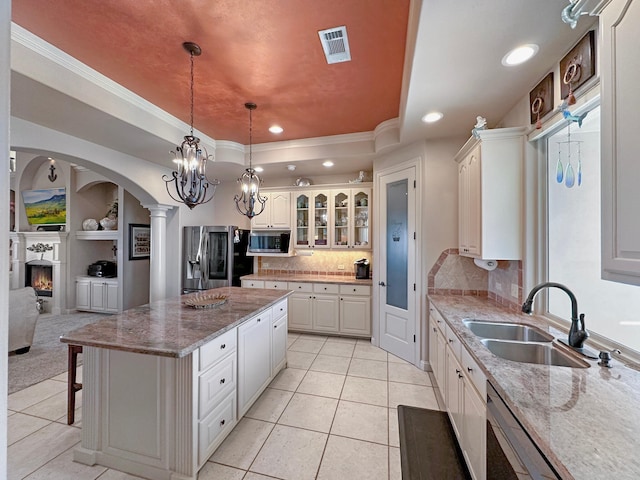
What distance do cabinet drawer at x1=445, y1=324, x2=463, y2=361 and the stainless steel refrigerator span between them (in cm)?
335

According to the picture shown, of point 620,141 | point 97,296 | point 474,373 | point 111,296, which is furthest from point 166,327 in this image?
point 97,296

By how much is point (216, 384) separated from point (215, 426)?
28 cm

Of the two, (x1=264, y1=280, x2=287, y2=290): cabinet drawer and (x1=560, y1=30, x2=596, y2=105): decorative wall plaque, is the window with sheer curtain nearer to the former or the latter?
(x1=560, y1=30, x2=596, y2=105): decorative wall plaque

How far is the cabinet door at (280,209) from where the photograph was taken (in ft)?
15.4

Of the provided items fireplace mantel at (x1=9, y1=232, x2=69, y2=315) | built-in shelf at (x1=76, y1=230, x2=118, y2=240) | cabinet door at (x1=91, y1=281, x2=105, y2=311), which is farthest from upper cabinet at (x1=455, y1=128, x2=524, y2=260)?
fireplace mantel at (x1=9, y1=232, x2=69, y2=315)

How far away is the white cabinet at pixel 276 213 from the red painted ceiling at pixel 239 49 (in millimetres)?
1709

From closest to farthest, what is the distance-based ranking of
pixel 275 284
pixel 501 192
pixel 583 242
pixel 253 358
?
pixel 583 242 < pixel 501 192 < pixel 253 358 < pixel 275 284

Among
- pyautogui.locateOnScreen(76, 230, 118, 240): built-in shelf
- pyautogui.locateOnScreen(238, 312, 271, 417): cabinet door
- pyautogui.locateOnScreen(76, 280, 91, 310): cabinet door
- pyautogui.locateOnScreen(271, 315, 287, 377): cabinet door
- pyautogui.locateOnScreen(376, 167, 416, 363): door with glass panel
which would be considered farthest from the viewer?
pyautogui.locateOnScreen(76, 280, 91, 310): cabinet door

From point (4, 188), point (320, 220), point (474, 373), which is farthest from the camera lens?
point (320, 220)

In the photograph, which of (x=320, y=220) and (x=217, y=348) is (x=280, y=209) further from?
(x=217, y=348)

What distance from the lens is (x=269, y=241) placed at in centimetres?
475

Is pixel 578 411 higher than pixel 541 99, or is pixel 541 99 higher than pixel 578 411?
pixel 541 99

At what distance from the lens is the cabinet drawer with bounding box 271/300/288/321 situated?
283cm

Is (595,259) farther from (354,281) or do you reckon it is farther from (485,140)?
(354,281)
